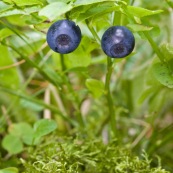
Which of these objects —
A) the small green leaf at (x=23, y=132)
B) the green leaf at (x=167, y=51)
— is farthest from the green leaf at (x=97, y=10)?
the small green leaf at (x=23, y=132)

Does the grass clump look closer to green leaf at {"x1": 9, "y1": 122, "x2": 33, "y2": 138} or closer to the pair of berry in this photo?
green leaf at {"x1": 9, "y1": 122, "x2": 33, "y2": 138}

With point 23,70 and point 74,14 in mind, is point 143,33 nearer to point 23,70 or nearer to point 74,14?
point 74,14

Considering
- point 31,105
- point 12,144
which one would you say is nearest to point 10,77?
point 31,105

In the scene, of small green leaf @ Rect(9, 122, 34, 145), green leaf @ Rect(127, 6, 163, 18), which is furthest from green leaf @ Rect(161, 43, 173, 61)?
small green leaf @ Rect(9, 122, 34, 145)

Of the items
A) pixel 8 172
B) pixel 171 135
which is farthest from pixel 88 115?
pixel 8 172

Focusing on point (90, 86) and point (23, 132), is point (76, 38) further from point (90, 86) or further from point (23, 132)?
point (23, 132)

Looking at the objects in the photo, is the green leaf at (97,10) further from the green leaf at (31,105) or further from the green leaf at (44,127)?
the green leaf at (31,105)
